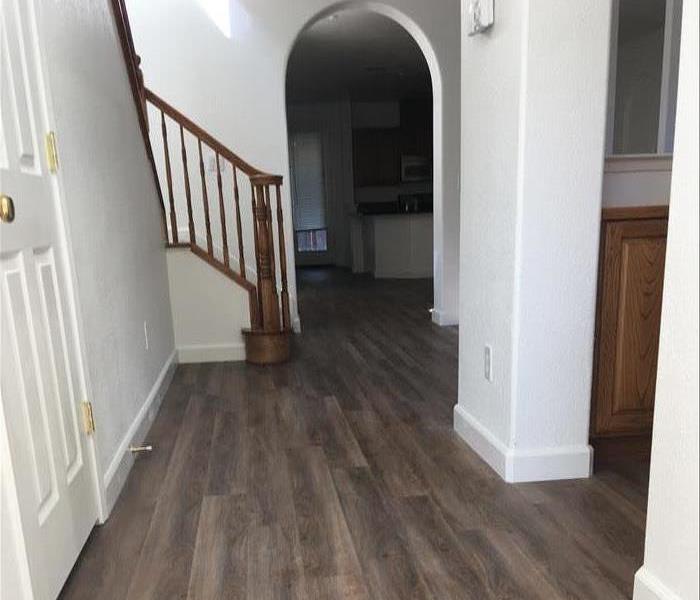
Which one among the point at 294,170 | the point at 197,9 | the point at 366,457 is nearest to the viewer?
the point at 366,457

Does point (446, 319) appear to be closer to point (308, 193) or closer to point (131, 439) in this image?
point (131, 439)

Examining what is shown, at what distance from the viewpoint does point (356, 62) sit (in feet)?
19.7

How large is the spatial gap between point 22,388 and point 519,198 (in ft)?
4.72

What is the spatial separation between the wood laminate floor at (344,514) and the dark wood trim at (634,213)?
34.7 inches

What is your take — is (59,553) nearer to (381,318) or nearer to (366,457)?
(366,457)

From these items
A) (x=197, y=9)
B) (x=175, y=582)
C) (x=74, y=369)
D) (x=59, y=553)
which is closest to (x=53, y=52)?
A: (x=74, y=369)

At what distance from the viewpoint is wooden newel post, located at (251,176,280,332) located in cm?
321

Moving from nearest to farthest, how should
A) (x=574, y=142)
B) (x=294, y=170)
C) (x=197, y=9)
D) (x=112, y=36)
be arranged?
(x=574, y=142) < (x=112, y=36) < (x=197, y=9) < (x=294, y=170)

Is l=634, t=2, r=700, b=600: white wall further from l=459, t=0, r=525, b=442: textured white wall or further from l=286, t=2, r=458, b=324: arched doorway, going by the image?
l=286, t=2, r=458, b=324: arched doorway

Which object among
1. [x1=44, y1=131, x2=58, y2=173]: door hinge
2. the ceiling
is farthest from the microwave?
[x1=44, y1=131, x2=58, y2=173]: door hinge

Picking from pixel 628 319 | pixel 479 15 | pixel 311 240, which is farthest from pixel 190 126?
pixel 311 240

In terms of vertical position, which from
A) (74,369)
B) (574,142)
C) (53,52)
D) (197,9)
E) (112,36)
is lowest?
(74,369)

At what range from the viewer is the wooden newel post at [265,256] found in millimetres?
3215

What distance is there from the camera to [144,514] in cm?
172
